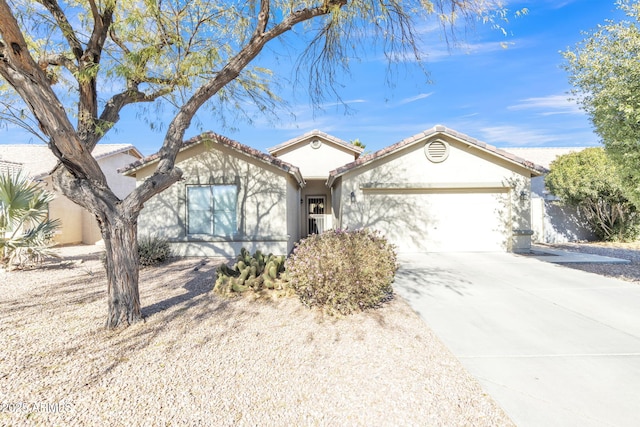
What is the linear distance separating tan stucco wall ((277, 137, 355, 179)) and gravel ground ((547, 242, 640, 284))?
1216 cm

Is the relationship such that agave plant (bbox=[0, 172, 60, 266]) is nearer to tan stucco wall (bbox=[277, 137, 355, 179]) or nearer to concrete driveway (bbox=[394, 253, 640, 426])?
concrete driveway (bbox=[394, 253, 640, 426])

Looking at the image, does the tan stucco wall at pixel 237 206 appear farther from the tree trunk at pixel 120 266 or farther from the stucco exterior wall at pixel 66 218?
the stucco exterior wall at pixel 66 218

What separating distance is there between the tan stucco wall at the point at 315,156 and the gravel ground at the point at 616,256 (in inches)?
479

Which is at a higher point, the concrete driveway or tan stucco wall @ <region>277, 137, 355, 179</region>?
tan stucco wall @ <region>277, 137, 355, 179</region>

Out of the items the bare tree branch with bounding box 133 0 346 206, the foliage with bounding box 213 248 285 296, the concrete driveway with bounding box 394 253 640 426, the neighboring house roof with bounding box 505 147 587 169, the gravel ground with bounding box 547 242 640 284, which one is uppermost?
the neighboring house roof with bounding box 505 147 587 169

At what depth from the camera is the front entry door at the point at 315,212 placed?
18.2 metres

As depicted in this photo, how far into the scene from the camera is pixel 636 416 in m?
2.70

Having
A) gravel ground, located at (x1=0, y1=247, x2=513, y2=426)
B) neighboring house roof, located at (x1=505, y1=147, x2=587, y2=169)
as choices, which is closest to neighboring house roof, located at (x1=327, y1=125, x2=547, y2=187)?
gravel ground, located at (x1=0, y1=247, x2=513, y2=426)

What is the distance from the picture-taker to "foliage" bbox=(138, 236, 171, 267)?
30.2 ft

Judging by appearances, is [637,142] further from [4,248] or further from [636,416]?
[4,248]

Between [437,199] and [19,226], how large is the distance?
Answer: 13505 millimetres

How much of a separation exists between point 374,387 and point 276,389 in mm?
986

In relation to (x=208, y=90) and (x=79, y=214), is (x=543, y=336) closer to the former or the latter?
(x=208, y=90)

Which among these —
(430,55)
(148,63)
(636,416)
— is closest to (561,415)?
(636,416)
